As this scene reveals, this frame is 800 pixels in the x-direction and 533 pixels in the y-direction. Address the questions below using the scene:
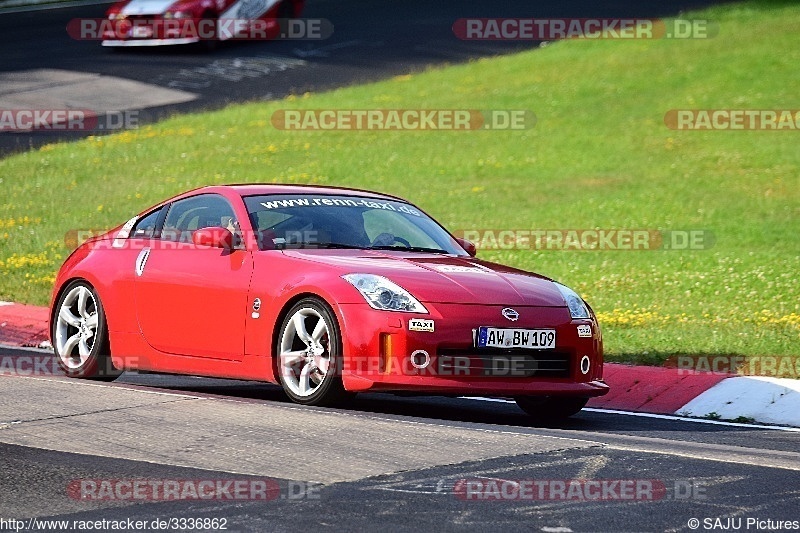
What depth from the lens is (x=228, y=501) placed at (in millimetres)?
6090

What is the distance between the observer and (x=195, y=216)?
33.1 feet

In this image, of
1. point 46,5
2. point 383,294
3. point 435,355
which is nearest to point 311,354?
point 383,294

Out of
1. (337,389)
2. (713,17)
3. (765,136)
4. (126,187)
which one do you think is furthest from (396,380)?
(713,17)

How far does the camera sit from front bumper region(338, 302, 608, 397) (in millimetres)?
8461

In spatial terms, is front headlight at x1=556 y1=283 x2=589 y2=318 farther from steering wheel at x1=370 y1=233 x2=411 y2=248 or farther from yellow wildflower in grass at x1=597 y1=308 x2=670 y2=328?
yellow wildflower in grass at x1=597 y1=308 x2=670 y2=328

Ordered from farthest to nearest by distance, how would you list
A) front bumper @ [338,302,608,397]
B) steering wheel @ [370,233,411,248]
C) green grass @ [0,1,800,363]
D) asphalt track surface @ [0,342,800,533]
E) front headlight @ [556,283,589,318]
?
green grass @ [0,1,800,363]
steering wheel @ [370,233,411,248]
front headlight @ [556,283,589,318]
front bumper @ [338,302,608,397]
asphalt track surface @ [0,342,800,533]

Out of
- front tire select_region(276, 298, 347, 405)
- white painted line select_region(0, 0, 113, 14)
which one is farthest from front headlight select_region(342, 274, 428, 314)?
white painted line select_region(0, 0, 113, 14)

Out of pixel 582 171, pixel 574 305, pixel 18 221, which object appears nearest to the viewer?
pixel 574 305

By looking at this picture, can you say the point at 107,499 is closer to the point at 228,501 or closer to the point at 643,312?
the point at 228,501

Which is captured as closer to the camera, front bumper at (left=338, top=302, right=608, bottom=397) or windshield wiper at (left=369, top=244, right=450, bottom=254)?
front bumper at (left=338, top=302, right=608, bottom=397)

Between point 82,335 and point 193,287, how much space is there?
1.31 metres

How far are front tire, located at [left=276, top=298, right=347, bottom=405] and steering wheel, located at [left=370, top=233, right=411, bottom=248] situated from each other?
955mm

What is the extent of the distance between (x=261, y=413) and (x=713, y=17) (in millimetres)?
25987

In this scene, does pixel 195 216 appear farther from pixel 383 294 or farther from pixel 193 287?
pixel 383 294
